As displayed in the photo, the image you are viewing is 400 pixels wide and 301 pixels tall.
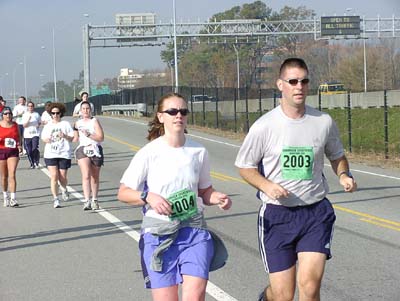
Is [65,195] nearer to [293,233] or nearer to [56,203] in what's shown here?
[56,203]

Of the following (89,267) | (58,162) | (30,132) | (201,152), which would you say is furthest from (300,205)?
(30,132)

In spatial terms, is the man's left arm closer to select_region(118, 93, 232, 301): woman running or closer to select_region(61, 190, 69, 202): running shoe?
select_region(118, 93, 232, 301): woman running

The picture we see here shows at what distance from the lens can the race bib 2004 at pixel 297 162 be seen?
220 inches

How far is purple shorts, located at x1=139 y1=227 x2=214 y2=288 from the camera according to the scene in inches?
203

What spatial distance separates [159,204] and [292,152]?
110cm

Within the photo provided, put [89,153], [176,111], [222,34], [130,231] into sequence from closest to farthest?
[176,111]
[130,231]
[89,153]
[222,34]

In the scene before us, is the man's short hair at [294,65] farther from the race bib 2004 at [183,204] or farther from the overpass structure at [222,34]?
the overpass structure at [222,34]

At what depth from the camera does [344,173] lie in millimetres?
5914

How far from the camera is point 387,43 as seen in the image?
9275 centimetres

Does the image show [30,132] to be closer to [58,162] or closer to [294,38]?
[58,162]

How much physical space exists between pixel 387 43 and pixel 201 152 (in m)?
90.8

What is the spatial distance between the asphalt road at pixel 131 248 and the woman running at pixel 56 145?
0.56 metres

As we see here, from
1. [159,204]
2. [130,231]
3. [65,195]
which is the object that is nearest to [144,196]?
[159,204]

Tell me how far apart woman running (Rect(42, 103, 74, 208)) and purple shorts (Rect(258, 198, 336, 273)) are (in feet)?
29.5
